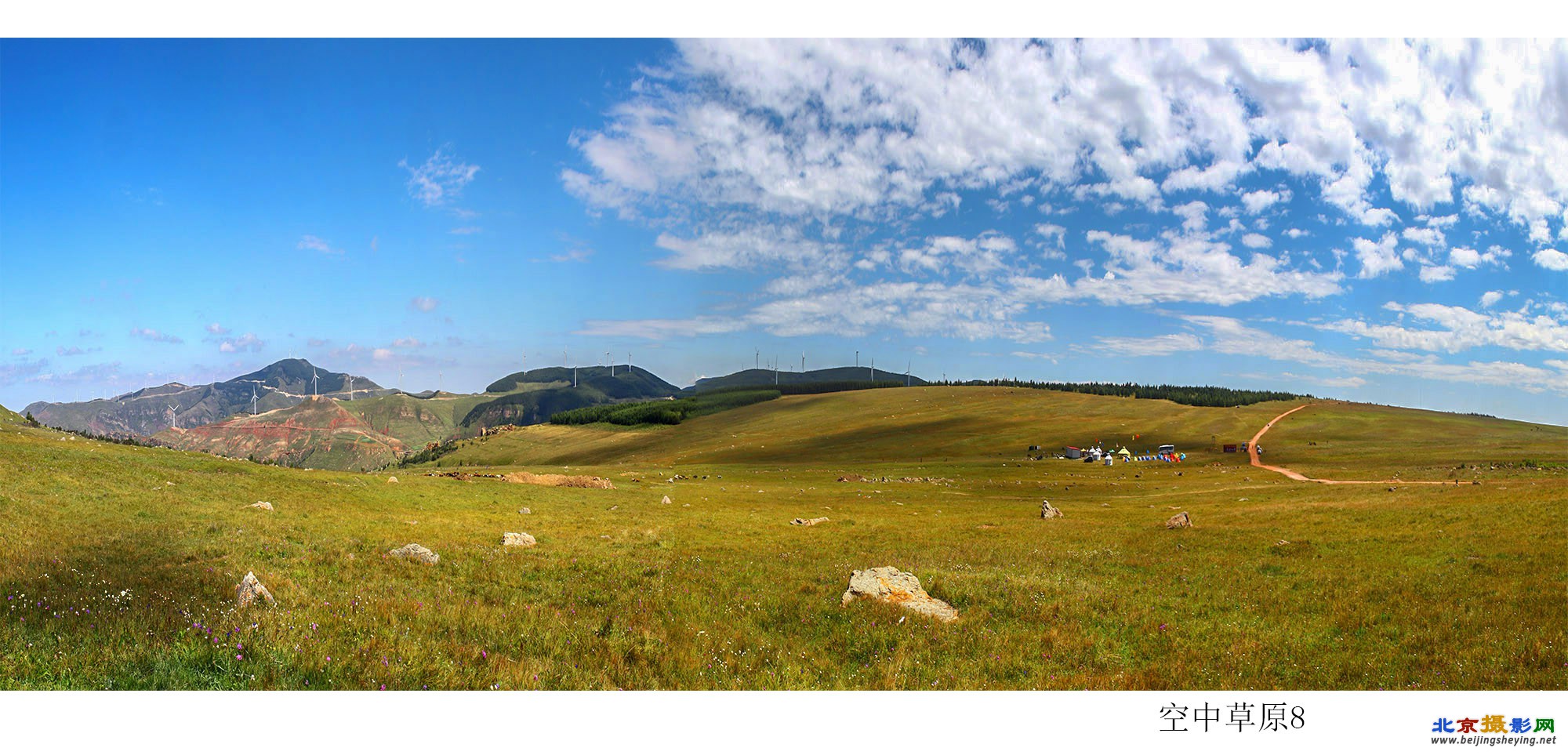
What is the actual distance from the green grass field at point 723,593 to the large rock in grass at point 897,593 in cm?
49

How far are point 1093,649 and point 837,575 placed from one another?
26.3ft

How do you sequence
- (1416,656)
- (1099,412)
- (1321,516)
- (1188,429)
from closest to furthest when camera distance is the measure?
1. (1416,656)
2. (1321,516)
3. (1188,429)
4. (1099,412)

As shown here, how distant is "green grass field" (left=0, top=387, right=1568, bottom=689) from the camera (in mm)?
10250

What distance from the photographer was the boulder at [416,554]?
19141 mm

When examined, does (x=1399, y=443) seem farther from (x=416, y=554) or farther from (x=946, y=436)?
(x=416, y=554)

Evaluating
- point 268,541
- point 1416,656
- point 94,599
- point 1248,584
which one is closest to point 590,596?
point 94,599

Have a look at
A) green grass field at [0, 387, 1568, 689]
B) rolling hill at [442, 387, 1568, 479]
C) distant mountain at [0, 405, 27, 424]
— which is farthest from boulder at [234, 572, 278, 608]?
rolling hill at [442, 387, 1568, 479]

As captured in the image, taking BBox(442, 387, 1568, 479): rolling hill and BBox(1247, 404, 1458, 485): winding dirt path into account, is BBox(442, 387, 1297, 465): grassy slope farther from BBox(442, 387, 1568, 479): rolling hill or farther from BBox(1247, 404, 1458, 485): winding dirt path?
BBox(1247, 404, 1458, 485): winding dirt path

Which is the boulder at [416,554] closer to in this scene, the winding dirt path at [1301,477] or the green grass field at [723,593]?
the green grass field at [723,593]

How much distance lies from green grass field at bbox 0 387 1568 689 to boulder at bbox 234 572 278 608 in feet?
0.89

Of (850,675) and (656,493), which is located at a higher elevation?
(850,675)

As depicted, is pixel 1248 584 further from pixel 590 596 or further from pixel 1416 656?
pixel 590 596

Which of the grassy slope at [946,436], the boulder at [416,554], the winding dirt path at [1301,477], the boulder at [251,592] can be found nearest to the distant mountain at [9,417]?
the boulder at [416,554]

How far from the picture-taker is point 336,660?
9359 mm
